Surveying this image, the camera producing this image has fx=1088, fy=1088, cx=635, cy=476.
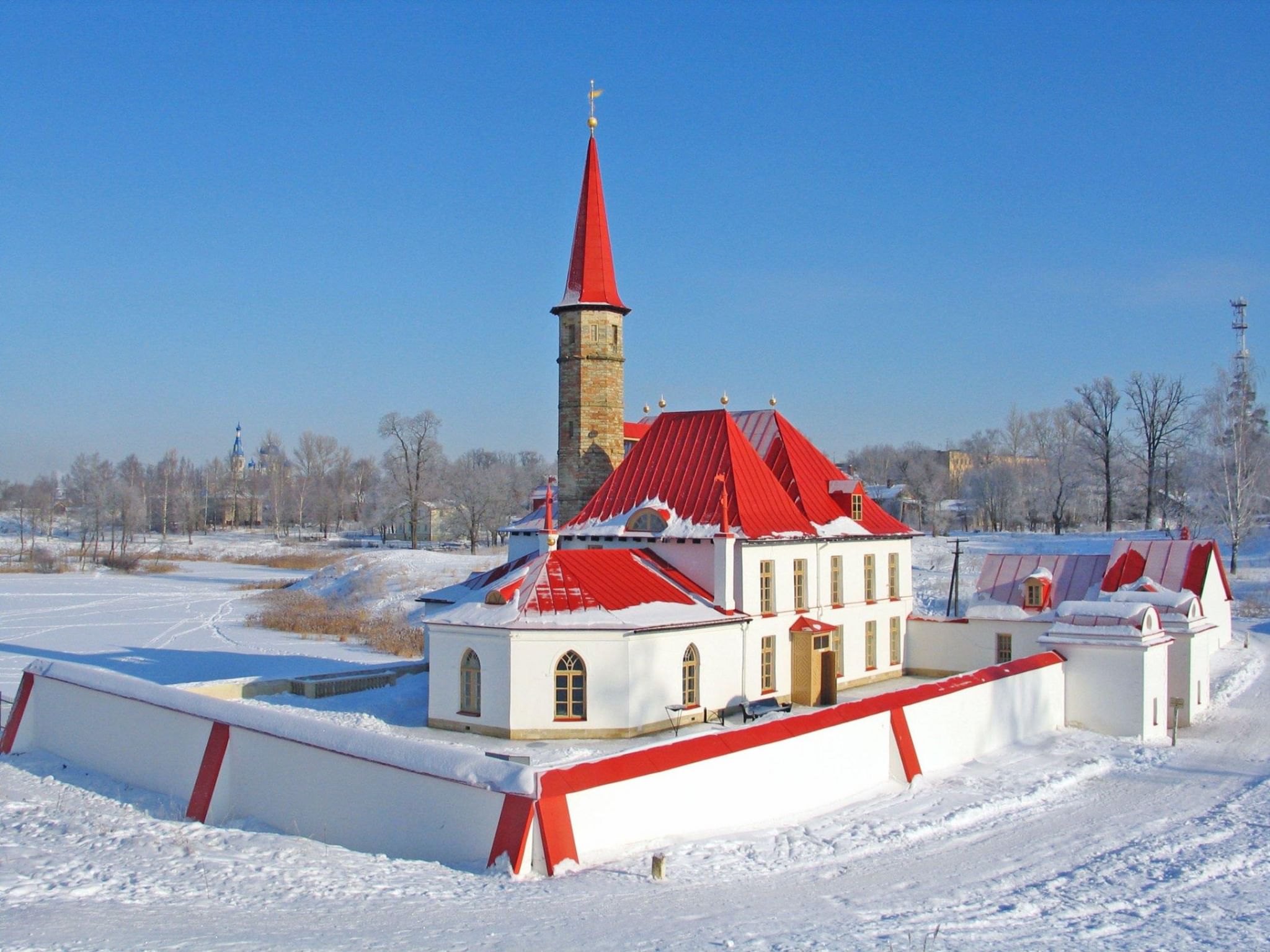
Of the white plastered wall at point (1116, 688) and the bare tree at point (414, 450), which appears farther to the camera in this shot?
the bare tree at point (414, 450)

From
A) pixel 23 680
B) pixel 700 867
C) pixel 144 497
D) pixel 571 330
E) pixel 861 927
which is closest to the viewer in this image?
pixel 861 927

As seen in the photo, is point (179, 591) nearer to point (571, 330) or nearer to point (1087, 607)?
point (571, 330)

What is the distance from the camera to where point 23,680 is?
18938 millimetres

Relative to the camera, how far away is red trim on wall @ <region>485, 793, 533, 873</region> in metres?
10.5

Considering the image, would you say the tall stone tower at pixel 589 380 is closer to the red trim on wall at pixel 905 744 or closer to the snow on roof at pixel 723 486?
the snow on roof at pixel 723 486

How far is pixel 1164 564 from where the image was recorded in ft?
95.0

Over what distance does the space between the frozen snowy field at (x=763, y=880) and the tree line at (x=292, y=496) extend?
56.5 metres

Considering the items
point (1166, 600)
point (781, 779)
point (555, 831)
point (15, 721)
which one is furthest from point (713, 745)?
point (1166, 600)

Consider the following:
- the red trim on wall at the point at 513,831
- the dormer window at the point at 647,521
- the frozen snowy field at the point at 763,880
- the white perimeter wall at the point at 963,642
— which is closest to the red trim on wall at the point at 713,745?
the red trim on wall at the point at 513,831

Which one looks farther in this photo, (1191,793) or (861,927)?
(1191,793)

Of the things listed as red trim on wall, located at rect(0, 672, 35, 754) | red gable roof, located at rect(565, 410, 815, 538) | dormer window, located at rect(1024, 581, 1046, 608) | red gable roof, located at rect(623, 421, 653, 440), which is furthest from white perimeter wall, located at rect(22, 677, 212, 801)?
dormer window, located at rect(1024, 581, 1046, 608)

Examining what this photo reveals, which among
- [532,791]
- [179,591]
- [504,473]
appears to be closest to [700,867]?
[532,791]

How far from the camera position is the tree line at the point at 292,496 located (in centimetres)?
7538

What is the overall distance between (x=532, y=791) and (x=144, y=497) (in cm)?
10746
